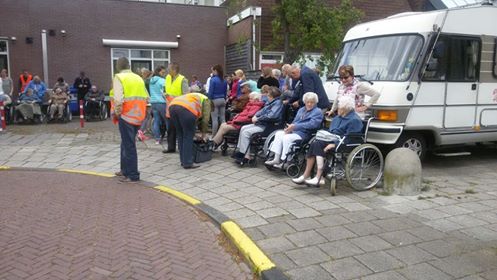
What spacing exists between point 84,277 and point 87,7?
18.4m

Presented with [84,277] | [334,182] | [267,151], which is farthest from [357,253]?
[267,151]

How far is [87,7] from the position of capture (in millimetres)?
20078

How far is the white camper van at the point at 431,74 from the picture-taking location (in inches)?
303

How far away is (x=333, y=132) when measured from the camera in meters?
6.73

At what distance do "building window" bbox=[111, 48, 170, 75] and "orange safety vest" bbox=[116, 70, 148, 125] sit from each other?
13.9 m

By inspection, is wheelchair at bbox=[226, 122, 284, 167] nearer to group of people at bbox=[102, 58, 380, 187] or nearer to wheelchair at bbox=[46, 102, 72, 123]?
group of people at bbox=[102, 58, 380, 187]

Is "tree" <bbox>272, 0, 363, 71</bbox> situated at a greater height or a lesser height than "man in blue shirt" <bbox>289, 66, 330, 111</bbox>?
greater

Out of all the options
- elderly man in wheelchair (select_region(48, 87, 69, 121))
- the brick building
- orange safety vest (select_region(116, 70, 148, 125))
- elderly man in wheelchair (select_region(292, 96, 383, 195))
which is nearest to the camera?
elderly man in wheelchair (select_region(292, 96, 383, 195))

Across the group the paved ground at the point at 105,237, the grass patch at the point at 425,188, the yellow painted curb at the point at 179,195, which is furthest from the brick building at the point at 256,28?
the paved ground at the point at 105,237

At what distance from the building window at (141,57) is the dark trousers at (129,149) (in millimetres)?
13994

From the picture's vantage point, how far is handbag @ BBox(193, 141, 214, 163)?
337 inches

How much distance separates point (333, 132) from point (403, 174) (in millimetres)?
1141

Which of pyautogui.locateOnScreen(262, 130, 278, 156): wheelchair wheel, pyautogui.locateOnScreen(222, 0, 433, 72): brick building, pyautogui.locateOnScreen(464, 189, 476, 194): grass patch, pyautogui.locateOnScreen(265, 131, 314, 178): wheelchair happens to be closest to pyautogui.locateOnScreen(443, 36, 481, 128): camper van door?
pyautogui.locateOnScreen(464, 189, 476, 194): grass patch

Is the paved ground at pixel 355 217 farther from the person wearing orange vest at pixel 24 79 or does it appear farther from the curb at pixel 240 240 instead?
the person wearing orange vest at pixel 24 79
